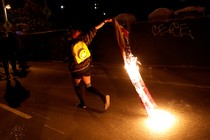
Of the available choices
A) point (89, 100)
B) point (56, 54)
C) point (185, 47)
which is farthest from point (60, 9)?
point (89, 100)

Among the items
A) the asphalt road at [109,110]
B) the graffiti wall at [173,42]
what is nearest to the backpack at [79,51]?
the asphalt road at [109,110]

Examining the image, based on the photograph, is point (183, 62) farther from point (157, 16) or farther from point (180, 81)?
point (157, 16)

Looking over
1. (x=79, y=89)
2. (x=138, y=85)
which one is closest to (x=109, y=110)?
(x=79, y=89)

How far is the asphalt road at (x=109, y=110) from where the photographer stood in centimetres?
467

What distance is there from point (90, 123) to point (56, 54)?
463 inches

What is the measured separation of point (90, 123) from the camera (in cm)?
527

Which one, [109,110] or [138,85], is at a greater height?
[138,85]

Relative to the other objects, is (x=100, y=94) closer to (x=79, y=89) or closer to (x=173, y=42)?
(x=79, y=89)

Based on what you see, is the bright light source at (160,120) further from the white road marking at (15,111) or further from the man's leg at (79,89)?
the white road marking at (15,111)

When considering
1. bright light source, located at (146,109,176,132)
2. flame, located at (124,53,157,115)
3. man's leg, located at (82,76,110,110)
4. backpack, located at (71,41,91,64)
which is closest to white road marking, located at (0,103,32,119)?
man's leg, located at (82,76,110,110)

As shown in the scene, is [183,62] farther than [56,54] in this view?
No

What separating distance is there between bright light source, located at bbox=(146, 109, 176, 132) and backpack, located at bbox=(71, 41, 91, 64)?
184cm

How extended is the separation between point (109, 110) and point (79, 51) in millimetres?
1555

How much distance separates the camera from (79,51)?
5383 mm
